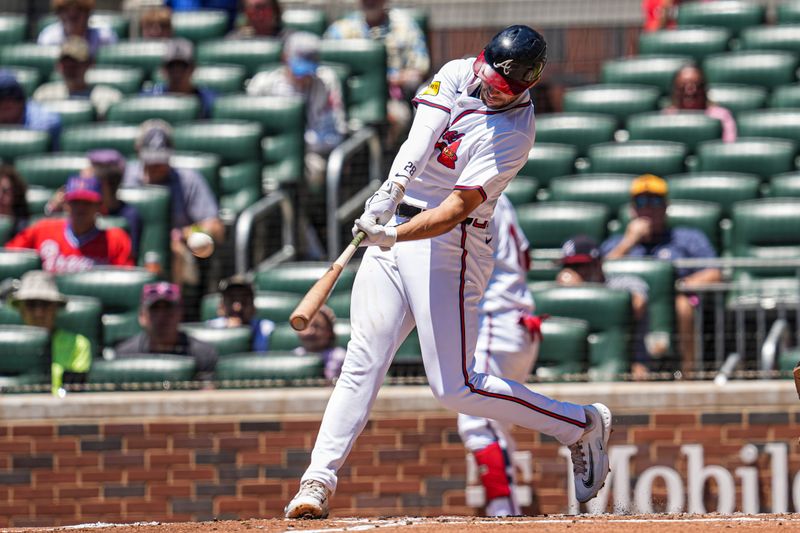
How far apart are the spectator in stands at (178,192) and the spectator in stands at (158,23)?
2040mm

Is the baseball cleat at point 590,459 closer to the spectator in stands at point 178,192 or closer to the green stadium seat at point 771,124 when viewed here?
the spectator in stands at point 178,192

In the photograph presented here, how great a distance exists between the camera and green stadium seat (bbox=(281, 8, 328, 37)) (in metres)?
10.6

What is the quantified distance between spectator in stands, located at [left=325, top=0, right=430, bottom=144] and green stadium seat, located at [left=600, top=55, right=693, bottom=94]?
1.27 metres

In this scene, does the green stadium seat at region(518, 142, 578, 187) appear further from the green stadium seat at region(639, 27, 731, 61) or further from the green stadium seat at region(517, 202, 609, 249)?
the green stadium seat at region(639, 27, 731, 61)

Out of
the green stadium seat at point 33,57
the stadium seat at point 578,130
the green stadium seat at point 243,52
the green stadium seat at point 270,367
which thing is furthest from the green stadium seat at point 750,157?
the green stadium seat at point 33,57

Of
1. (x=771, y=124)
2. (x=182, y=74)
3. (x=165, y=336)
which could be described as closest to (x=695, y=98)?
(x=771, y=124)

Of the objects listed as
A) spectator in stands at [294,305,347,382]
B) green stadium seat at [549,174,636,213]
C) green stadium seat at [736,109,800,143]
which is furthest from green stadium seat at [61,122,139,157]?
green stadium seat at [736,109,800,143]

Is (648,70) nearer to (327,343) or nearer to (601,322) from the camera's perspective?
(601,322)

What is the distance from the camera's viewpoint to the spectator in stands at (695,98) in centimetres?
886

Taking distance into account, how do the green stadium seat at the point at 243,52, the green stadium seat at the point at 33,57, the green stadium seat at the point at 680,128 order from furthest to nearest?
the green stadium seat at the point at 33,57 → the green stadium seat at the point at 243,52 → the green stadium seat at the point at 680,128

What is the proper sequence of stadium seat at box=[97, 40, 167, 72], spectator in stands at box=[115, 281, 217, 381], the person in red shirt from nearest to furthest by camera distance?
spectator in stands at box=[115, 281, 217, 381], the person in red shirt, stadium seat at box=[97, 40, 167, 72]

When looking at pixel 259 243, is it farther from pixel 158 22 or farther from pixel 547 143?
pixel 158 22

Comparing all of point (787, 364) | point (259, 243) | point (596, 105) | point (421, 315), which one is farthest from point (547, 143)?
point (421, 315)

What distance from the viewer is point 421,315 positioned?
4750 mm
